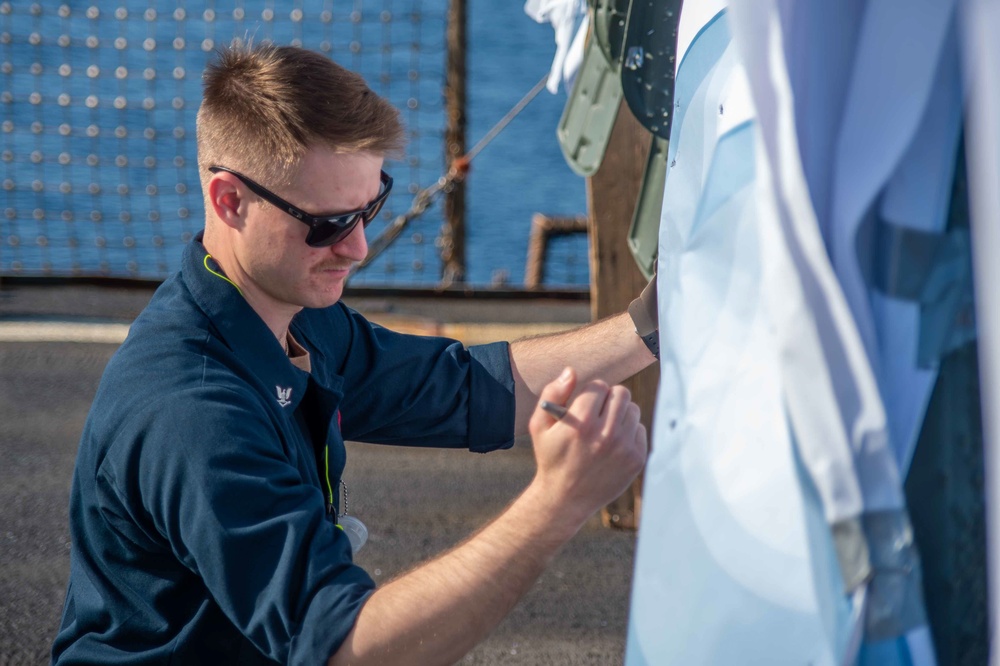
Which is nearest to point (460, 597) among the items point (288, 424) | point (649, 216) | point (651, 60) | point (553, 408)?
point (553, 408)

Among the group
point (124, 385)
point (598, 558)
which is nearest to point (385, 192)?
point (124, 385)

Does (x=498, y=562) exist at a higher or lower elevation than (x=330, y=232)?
lower

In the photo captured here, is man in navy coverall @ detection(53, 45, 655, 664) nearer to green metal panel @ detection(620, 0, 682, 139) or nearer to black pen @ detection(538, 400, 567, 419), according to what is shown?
black pen @ detection(538, 400, 567, 419)

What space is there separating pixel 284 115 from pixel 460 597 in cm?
78

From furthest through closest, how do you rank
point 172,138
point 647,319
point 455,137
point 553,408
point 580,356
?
point 172,138, point 455,137, point 580,356, point 647,319, point 553,408

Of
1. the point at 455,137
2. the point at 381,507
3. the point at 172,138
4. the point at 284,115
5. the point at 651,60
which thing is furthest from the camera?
the point at 172,138

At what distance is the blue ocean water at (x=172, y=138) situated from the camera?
6820 mm

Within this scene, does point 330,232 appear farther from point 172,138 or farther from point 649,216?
point 172,138

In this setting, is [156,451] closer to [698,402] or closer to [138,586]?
Result: [138,586]

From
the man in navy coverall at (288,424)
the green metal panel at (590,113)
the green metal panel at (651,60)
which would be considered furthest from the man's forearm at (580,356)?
the green metal panel at (590,113)

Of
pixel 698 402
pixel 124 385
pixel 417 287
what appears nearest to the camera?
pixel 698 402

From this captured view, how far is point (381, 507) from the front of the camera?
3.95 m

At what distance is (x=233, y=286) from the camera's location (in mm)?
1960

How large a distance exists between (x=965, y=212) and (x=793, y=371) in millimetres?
230
